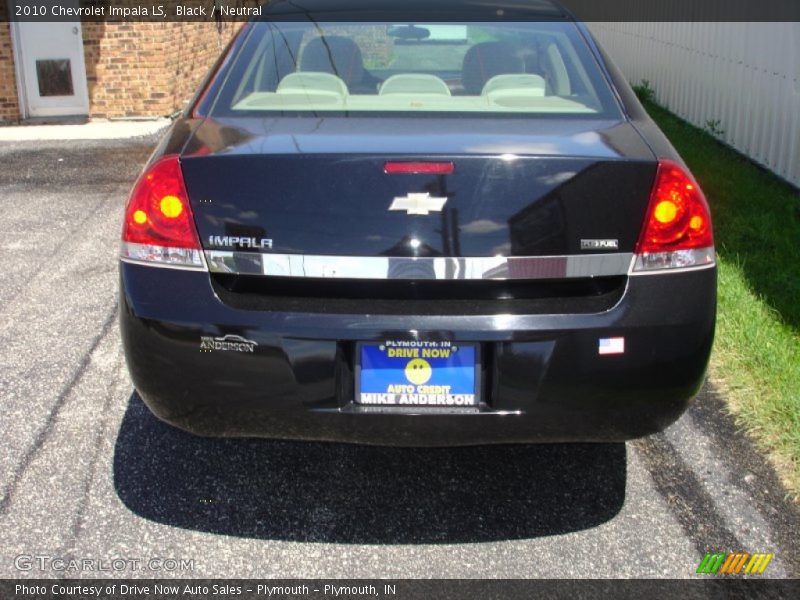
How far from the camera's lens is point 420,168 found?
2.80 m

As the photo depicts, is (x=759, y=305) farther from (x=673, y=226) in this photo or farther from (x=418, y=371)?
(x=418, y=371)

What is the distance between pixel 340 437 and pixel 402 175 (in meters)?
0.78

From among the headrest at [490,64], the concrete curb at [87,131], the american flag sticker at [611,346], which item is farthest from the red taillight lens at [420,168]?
the concrete curb at [87,131]

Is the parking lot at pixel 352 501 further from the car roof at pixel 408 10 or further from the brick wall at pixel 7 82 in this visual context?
the brick wall at pixel 7 82

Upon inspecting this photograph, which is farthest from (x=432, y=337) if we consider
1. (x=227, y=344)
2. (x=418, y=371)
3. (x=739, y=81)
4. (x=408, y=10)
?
(x=739, y=81)

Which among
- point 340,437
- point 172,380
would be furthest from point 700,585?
point 172,380

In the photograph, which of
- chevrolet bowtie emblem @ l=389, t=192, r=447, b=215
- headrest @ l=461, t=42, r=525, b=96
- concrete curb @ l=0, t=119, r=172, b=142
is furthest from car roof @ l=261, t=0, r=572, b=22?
concrete curb @ l=0, t=119, r=172, b=142

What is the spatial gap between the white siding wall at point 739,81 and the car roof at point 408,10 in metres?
4.03

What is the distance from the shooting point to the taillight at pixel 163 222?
9.47 feet

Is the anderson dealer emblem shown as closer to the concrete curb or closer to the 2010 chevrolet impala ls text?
the 2010 chevrolet impala ls text

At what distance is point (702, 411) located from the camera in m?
4.14

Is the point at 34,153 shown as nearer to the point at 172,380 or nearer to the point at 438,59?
the point at 438,59

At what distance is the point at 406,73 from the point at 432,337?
4.78 feet

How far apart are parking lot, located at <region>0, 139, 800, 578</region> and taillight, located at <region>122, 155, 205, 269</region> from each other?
923 mm
